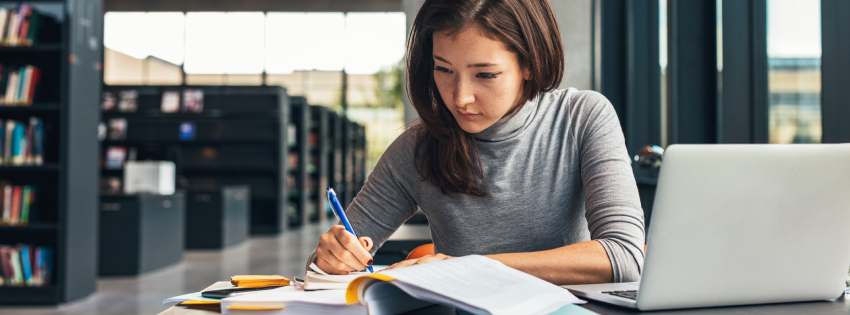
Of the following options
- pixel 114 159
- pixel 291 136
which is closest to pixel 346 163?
pixel 291 136

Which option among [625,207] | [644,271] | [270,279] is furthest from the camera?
[625,207]

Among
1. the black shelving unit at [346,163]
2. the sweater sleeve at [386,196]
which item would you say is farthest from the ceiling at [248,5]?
the sweater sleeve at [386,196]

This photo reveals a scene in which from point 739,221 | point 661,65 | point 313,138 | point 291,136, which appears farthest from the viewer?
point 313,138

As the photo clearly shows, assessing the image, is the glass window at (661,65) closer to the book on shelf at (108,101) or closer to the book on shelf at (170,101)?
the book on shelf at (170,101)

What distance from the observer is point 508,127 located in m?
1.53

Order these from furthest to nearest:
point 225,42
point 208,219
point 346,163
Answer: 1. point 225,42
2. point 346,163
3. point 208,219

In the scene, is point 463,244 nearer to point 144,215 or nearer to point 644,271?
point 644,271

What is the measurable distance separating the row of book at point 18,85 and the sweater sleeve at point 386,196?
12.9ft

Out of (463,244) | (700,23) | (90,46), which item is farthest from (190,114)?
(463,244)

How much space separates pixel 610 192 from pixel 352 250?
1.42ft

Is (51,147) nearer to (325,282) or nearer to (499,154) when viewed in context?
(499,154)

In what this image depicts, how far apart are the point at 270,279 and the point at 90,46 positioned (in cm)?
447

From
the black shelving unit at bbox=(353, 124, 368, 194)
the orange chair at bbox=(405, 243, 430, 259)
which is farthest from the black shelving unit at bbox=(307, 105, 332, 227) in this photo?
the orange chair at bbox=(405, 243, 430, 259)

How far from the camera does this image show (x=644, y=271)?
3.06ft
